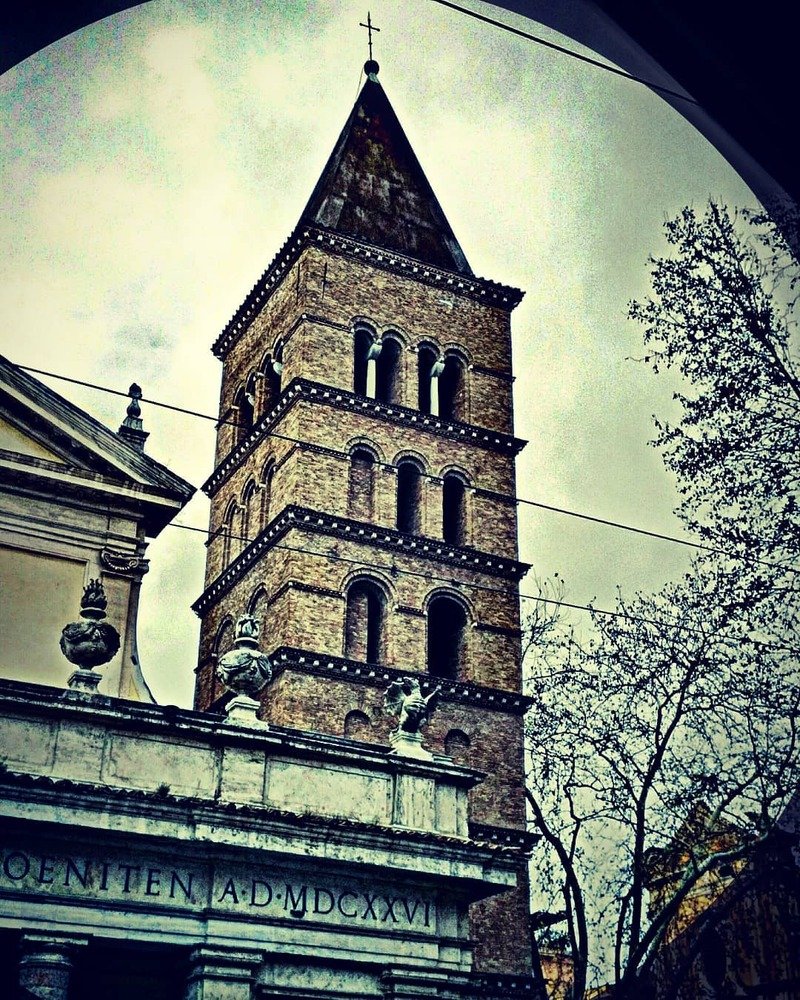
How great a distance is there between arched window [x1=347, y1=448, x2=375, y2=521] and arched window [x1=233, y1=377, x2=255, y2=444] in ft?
15.4

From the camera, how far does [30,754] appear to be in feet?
41.3

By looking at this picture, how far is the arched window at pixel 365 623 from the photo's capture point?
1096 inches

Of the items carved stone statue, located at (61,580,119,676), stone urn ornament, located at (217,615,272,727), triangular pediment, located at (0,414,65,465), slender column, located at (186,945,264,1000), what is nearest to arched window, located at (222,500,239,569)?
triangular pediment, located at (0,414,65,465)

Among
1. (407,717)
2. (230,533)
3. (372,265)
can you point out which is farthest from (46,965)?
(372,265)

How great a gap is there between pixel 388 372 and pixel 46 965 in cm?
2268

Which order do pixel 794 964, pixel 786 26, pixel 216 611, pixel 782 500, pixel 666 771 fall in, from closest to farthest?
pixel 786 26, pixel 782 500, pixel 794 964, pixel 666 771, pixel 216 611

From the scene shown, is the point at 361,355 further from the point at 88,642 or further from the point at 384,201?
the point at 88,642

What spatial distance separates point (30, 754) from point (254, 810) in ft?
7.65

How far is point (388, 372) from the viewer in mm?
32500

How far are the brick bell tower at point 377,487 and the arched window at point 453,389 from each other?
43mm

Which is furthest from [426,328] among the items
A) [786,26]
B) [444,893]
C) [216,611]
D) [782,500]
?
[786,26]

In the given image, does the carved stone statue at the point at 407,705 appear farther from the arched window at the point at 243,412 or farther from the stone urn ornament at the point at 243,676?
the arched window at the point at 243,412

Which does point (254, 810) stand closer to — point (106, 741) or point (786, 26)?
point (106, 741)

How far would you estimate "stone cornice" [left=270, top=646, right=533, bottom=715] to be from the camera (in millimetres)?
26344
